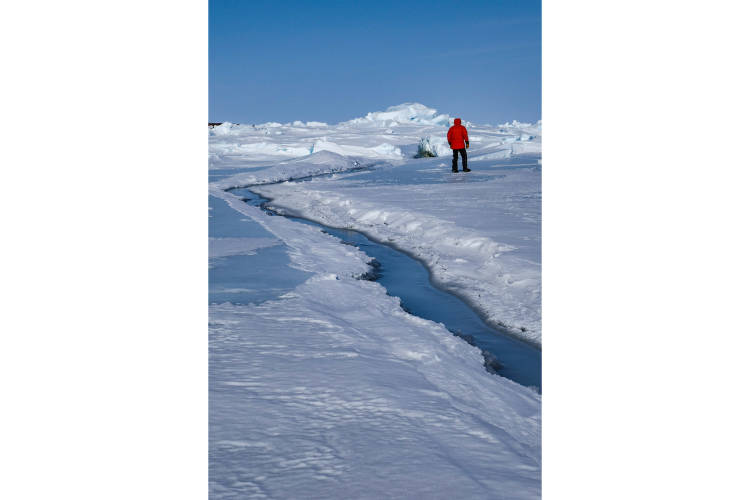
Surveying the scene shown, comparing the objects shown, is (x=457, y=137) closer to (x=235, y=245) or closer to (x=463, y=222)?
(x=463, y=222)

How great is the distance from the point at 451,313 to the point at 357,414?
1.78m

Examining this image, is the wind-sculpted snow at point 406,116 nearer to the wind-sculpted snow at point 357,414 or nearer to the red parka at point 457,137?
the red parka at point 457,137

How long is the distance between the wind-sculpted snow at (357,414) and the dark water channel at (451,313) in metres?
0.17

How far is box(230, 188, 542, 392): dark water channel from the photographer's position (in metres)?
2.65

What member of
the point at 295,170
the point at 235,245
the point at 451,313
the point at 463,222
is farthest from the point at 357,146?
the point at 451,313

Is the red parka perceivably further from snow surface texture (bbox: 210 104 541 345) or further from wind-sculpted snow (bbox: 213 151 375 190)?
wind-sculpted snow (bbox: 213 151 375 190)

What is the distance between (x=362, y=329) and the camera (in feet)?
9.00

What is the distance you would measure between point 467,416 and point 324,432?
485 mm

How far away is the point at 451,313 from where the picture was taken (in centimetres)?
344

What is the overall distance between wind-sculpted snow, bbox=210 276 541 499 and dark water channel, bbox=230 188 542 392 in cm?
17

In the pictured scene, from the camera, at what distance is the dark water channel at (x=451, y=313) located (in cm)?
265
